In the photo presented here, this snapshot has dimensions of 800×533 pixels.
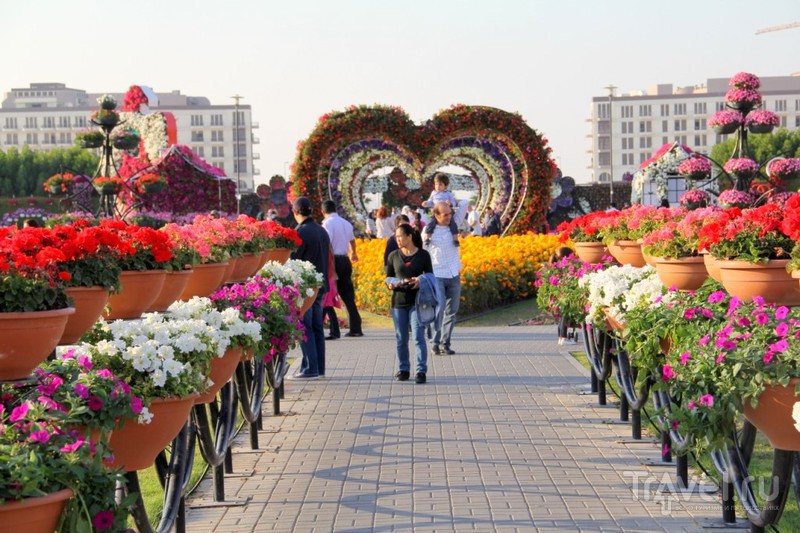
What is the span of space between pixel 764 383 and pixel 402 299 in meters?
7.51

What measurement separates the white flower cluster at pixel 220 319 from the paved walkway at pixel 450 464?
107 cm

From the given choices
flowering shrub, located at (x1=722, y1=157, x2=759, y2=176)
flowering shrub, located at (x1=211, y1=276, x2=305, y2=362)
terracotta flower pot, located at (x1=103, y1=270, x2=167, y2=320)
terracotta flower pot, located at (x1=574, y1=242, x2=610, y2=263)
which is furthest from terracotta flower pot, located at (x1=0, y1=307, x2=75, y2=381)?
flowering shrub, located at (x1=722, y1=157, x2=759, y2=176)

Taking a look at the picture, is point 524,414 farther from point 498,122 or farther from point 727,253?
point 498,122

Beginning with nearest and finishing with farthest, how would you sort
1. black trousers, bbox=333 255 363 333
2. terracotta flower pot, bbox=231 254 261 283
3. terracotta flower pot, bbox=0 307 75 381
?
terracotta flower pot, bbox=0 307 75 381
terracotta flower pot, bbox=231 254 261 283
black trousers, bbox=333 255 363 333

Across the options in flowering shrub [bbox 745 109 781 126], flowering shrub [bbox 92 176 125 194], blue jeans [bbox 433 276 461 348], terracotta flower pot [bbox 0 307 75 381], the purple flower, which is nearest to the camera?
the purple flower

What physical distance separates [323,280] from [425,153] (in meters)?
15.2

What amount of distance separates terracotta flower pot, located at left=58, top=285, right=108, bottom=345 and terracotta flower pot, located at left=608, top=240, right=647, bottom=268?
548 centimetres

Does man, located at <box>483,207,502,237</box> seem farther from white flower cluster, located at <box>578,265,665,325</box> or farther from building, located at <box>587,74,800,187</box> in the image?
building, located at <box>587,74,800,187</box>

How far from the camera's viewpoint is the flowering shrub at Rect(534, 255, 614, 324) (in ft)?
33.3

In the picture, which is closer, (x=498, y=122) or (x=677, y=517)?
(x=677, y=517)

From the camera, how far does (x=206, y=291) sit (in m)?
7.60

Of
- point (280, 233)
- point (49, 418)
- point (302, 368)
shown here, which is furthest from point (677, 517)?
point (302, 368)

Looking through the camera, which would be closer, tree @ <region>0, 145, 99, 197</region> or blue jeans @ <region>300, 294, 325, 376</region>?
blue jeans @ <region>300, 294, 325, 376</region>

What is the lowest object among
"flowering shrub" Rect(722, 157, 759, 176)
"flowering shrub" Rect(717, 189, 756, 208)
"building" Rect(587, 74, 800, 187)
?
"flowering shrub" Rect(717, 189, 756, 208)
